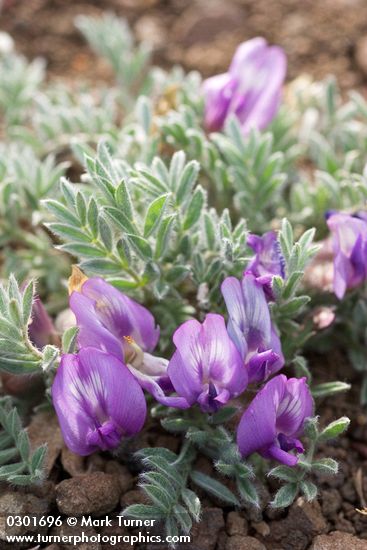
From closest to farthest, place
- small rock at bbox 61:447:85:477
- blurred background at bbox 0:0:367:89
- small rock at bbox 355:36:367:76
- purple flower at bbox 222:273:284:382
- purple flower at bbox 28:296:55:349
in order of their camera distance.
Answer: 1. purple flower at bbox 222:273:284:382
2. small rock at bbox 61:447:85:477
3. purple flower at bbox 28:296:55:349
4. small rock at bbox 355:36:367:76
5. blurred background at bbox 0:0:367:89

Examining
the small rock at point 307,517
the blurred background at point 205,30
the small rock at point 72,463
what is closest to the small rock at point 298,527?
the small rock at point 307,517

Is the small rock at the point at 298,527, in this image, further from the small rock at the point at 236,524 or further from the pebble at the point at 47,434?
the pebble at the point at 47,434

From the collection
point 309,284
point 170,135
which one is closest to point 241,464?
point 309,284

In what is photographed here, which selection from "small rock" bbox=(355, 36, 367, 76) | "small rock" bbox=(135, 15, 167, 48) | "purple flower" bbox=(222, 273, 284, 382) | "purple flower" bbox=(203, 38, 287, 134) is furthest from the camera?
"small rock" bbox=(135, 15, 167, 48)

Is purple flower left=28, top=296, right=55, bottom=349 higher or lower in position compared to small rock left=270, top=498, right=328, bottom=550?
higher

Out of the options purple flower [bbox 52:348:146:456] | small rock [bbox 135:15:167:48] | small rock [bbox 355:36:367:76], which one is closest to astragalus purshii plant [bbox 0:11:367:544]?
purple flower [bbox 52:348:146:456]

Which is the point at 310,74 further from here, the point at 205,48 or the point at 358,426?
the point at 358,426

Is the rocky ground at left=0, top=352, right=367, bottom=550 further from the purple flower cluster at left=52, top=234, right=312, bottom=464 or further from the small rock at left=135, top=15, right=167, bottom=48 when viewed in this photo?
the small rock at left=135, top=15, right=167, bottom=48

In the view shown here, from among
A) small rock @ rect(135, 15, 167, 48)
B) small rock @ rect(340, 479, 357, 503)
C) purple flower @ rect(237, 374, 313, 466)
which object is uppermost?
small rock @ rect(135, 15, 167, 48)

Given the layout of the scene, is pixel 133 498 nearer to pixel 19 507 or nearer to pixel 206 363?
pixel 19 507
